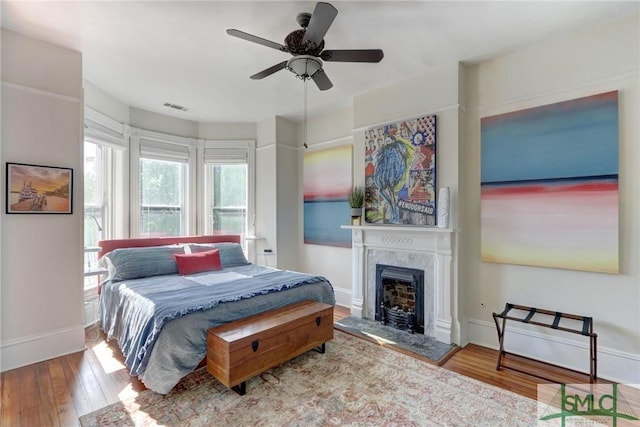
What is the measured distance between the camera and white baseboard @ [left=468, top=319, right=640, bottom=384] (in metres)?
2.37

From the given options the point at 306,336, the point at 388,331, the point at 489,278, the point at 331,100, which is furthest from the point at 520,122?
the point at 306,336

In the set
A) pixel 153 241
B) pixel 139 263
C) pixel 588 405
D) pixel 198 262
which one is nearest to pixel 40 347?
pixel 139 263

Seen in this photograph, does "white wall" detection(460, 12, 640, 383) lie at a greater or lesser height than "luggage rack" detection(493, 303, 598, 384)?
greater

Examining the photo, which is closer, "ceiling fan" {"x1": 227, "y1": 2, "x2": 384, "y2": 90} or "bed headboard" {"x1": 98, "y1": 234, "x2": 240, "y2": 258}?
"ceiling fan" {"x1": 227, "y1": 2, "x2": 384, "y2": 90}

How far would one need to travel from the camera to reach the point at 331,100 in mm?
4094

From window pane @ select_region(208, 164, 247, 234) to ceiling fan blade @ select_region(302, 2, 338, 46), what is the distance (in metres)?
3.29

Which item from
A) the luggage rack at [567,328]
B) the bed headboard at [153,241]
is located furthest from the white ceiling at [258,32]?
the luggage rack at [567,328]

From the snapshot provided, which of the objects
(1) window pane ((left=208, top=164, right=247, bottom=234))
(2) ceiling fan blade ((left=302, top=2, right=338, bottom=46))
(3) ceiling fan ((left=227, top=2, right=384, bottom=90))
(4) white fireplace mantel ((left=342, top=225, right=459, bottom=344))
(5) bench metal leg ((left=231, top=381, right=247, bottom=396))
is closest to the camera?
(2) ceiling fan blade ((left=302, top=2, right=338, bottom=46))

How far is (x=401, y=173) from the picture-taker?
3463mm

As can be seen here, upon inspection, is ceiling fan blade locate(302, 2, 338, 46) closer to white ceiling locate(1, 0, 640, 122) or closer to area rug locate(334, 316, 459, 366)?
white ceiling locate(1, 0, 640, 122)

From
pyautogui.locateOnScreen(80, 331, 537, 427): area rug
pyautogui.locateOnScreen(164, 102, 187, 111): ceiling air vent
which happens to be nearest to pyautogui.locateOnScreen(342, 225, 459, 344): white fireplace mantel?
pyautogui.locateOnScreen(80, 331, 537, 427): area rug

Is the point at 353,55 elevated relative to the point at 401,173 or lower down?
elevated

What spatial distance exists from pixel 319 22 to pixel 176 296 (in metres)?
2.32

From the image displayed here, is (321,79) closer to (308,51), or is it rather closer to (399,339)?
(308,51)
